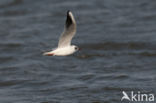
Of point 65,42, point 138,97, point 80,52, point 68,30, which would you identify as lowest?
point 138,97

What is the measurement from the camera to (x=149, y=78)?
519 inches

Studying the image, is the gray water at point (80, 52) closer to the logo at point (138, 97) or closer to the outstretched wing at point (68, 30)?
the logo at point (138, 97)

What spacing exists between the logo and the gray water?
0.44 ft

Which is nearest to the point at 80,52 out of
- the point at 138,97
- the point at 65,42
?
the point at 65,42

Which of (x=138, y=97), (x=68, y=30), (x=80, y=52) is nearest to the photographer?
(x=68, y=30)

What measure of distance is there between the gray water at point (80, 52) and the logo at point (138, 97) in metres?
0.14

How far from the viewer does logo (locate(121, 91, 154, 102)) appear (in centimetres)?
1183

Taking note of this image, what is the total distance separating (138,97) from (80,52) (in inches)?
154

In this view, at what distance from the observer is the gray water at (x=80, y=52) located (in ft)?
41.4

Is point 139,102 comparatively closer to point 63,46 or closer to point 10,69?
point 63,46

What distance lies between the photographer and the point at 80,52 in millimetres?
15586

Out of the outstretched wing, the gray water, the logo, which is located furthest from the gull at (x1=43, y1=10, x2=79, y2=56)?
the logo

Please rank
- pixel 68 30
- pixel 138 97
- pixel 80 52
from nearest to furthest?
pixel 68 30
pixel 138 97
pixel 80 52

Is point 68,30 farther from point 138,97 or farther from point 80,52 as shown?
point 80,52
